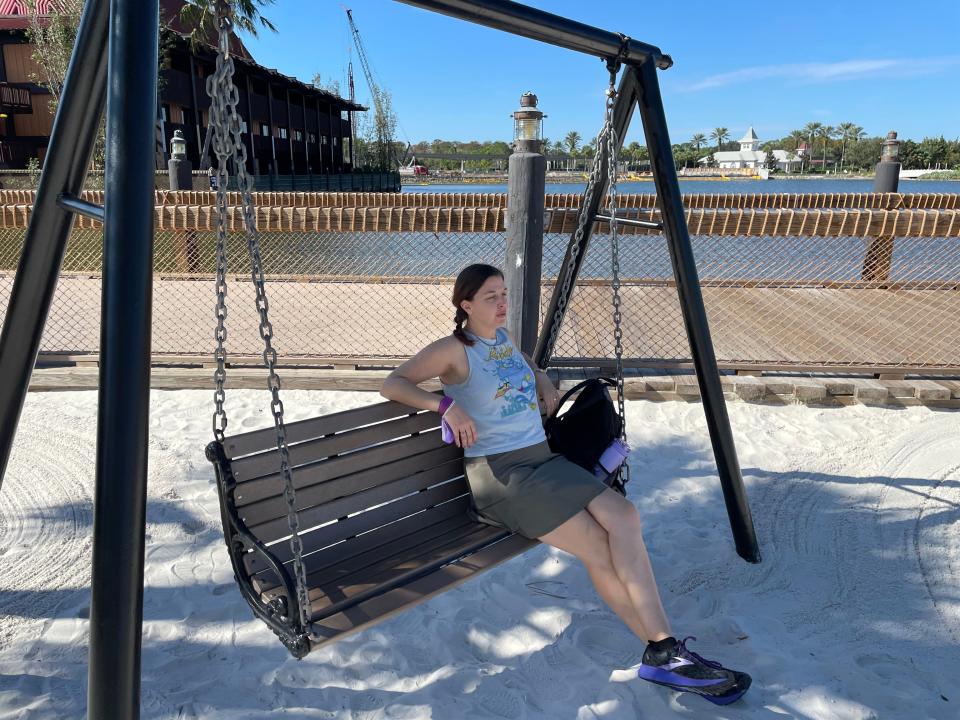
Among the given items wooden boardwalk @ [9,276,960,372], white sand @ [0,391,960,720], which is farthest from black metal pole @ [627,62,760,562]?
wooden boardwalk @ [9,276,960,372]

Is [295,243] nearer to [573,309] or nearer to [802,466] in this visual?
[573,309]

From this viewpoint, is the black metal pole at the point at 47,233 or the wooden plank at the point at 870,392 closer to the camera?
the black metal pole at the point at 47,233

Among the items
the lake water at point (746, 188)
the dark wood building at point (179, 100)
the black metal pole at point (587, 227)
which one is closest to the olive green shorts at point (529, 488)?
the black metal pole at point (587, 227)

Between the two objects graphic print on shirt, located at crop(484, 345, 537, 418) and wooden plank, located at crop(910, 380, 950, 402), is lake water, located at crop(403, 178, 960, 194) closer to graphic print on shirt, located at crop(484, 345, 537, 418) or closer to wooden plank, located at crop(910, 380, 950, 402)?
wooden plank, located at crop(910, 380, 950, 402)

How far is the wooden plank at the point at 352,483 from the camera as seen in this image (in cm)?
226

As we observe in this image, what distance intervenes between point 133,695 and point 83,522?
2.09m

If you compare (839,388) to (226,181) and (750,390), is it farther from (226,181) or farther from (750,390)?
(226,181)

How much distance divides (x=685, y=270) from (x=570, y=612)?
1.47 metres

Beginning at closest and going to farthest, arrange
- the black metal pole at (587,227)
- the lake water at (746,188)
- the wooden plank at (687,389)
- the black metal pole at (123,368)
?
the black metal pole at (123,368) < the black metal pole at (587,227) < the wooden plank at (687,389) < the lake water at (746,188)

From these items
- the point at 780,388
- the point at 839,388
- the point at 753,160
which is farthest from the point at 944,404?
the point at 753,160

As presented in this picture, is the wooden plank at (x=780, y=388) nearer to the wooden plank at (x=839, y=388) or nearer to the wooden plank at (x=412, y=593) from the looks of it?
the wooden plank at (x=839, y=388)

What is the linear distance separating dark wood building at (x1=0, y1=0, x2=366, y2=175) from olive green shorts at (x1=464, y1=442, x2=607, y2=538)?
21021mm

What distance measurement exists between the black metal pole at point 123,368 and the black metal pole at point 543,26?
111 centimetres

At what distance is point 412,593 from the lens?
211 centimetres
